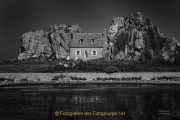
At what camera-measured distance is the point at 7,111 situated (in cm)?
1480

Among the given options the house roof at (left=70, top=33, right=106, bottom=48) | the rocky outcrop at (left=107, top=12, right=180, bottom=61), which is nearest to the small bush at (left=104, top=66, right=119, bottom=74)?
the rocky outcrop at (left=107, top=12, right=180, bottom=61)

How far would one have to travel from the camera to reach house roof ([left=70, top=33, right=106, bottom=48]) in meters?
56.8

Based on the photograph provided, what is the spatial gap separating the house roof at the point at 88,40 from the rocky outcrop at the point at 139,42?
122 inches

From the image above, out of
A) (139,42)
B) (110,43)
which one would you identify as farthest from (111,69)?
(110,43)

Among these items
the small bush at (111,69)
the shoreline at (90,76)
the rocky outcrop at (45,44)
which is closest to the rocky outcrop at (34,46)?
the rocky outcrop at (45,44)

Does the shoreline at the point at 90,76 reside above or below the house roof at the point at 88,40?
below

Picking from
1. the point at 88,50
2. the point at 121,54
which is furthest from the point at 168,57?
the point at 88,50

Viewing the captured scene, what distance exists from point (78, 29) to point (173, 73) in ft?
116

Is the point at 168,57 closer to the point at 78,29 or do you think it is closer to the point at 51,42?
the point at 78,29

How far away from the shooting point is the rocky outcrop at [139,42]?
54781 millimetres

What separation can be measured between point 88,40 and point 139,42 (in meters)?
14.1

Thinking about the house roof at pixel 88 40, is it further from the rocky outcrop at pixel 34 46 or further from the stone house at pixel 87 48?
the rocky outcrop at pixel 34 46

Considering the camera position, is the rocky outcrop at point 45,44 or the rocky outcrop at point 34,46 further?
the rocky outcrop at point 34,46

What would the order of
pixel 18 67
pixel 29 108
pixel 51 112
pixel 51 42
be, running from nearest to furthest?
pixel 51 112, pixel 29 108, pixel 18 67, pixel 51 42
